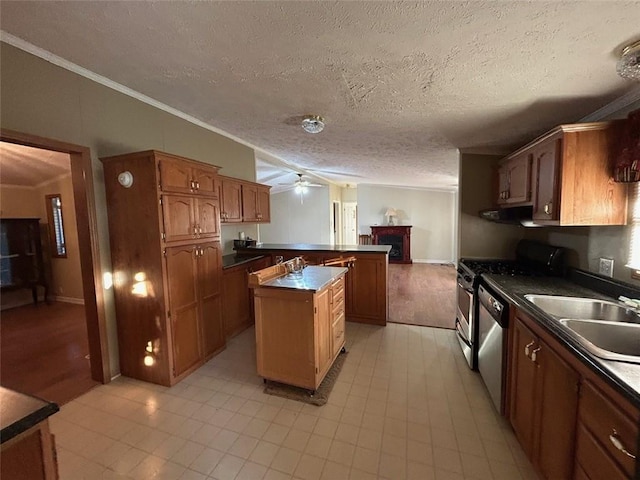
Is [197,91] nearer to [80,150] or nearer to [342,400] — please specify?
[80,150]

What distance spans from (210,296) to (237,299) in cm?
71

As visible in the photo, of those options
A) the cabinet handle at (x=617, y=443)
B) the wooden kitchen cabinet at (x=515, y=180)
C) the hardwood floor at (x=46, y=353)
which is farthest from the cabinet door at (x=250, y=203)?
the cabinet handle at (x=617, y=443)

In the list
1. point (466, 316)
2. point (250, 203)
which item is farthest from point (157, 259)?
point (466, 316)

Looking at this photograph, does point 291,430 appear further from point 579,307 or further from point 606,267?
point 606,267

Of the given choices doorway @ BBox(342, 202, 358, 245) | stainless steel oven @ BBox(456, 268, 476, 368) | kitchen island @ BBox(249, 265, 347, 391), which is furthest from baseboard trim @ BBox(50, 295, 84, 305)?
doorway @ BBox(342, 202, 358, 245)

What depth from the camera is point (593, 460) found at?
1050 millimetres

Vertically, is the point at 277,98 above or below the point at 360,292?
above

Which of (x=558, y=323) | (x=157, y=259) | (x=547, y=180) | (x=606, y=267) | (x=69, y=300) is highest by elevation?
(x=547, y=180)

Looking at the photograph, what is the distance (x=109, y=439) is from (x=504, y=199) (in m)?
3.92

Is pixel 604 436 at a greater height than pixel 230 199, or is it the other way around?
pixel 230 199

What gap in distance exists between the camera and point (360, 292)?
3.75m

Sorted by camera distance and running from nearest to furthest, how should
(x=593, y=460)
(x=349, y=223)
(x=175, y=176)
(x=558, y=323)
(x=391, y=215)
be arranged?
(x=593, y=460) → (x=558, y=323) → (x=175, y=176) → (x=391, y=215) → (x=349, y=223)

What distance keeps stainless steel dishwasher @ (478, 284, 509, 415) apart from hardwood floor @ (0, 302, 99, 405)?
3.21 m

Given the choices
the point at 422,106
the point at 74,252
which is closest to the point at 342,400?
the point at 422,106
